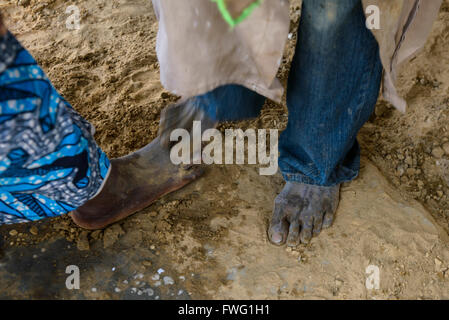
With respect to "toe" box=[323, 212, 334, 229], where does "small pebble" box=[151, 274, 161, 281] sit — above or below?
below

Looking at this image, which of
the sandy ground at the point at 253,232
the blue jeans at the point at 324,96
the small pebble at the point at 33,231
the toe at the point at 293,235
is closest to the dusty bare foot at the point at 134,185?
the sandy ground at the point at 253,232

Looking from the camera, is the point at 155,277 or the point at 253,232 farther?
the point at 253,232

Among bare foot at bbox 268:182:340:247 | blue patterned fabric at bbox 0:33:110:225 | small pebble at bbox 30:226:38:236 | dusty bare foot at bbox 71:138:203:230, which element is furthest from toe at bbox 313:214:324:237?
small pebble at bbox 30:226:38:236

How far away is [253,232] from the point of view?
4.58ft

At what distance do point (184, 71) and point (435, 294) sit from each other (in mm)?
944

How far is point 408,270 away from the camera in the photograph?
4.13 feet

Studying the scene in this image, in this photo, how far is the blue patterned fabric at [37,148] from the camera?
0.85 metres

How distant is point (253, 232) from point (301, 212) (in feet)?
0.57

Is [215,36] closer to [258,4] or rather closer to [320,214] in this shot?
[258,4]

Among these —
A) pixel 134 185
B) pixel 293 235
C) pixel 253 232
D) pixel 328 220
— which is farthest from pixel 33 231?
pixel 328 220

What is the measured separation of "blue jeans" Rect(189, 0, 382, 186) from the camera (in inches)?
39.1

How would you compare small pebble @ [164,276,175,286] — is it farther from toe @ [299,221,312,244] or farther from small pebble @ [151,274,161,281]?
toe @ [299,221,312,244]

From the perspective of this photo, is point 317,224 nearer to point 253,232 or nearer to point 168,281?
point 253,232

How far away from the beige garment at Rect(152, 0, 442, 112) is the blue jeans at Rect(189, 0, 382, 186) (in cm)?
7
